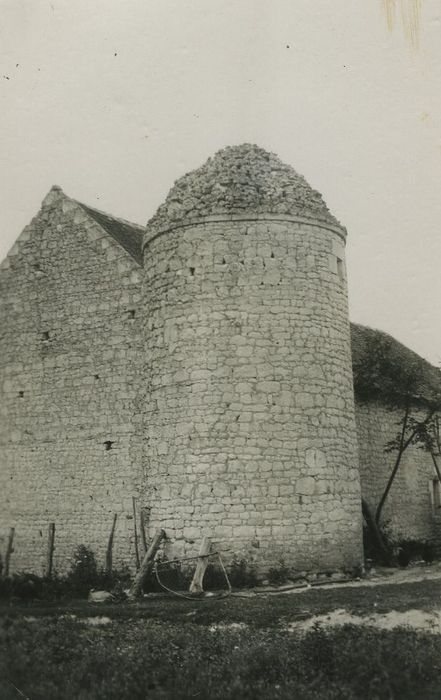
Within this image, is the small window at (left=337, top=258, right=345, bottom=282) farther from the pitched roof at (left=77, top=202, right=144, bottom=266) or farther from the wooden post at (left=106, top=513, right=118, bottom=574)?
the wooden post at (left=106, top=513, right=118, bottom=574)

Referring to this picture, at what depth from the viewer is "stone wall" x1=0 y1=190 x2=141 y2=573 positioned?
597 inches

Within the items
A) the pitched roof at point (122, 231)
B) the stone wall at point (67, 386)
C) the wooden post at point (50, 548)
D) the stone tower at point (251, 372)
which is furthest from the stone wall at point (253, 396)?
the wooden post at point (50, 548)

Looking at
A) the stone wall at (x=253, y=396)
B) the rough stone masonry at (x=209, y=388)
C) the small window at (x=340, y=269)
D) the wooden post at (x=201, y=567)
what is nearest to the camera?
the wooden post at (x=201, y=567)

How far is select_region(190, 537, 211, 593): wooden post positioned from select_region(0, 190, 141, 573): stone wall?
259 centimetres

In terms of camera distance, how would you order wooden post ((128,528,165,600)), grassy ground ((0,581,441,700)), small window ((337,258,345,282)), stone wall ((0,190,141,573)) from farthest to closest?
stone wall ((0,190,141,573))
small window ((337,258,345,282))
wooden post ((128,528,165,600))
grassy ground ((0,581,441,700))

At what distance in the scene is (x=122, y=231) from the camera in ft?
57.7

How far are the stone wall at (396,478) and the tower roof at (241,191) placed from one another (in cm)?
584

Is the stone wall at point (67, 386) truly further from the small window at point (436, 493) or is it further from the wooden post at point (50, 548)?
the small window at point (436, 493)

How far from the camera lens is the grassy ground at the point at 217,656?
24.2ft

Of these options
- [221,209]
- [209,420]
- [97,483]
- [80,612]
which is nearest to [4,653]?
[80,612]

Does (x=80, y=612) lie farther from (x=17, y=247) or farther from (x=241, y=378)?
(x=17, y=247)

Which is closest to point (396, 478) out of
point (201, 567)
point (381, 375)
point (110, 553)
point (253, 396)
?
point (381, 375)

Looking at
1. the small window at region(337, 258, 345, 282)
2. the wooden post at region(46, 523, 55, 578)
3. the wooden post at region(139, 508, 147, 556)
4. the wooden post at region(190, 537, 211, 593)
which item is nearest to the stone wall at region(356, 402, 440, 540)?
the small window at region(337, 258, 345, 282)

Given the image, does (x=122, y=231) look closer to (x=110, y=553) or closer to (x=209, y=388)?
(x=209, y=388)
